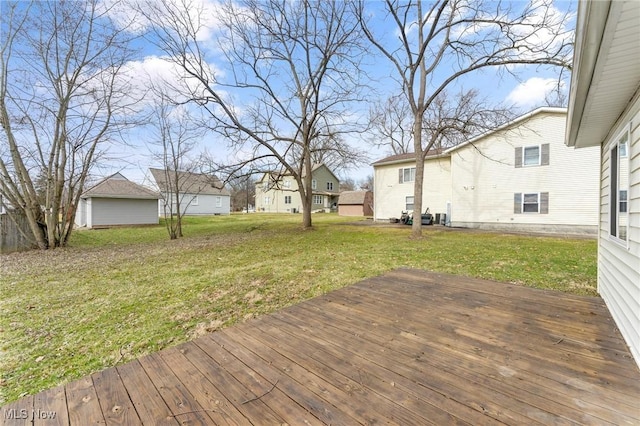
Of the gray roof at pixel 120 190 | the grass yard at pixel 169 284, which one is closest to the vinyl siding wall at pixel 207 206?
the gray roof at pixel 120 190

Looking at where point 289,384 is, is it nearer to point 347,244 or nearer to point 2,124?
point 347,244

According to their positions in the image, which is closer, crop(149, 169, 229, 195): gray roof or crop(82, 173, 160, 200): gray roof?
crop(149, 169, 229, 195): gray roof

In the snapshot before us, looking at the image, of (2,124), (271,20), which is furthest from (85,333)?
(271,20)

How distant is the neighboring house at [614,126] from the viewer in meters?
1.61

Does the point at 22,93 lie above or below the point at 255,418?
above

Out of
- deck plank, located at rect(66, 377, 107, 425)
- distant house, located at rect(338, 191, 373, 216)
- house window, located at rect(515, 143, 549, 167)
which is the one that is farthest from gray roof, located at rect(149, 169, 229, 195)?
house window, located at rect(515, 143, 549, 167)

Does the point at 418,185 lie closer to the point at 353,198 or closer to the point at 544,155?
the point at 544,155

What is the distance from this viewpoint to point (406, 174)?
18141mm

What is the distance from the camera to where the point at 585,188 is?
12.1 meters

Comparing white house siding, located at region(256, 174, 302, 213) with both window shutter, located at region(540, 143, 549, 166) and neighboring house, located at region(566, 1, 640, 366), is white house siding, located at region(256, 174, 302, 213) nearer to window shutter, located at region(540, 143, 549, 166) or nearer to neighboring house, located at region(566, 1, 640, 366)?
window shutter, located at region(540, 143, 549, 166)

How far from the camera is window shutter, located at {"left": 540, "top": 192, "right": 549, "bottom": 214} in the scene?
1295 centimetres

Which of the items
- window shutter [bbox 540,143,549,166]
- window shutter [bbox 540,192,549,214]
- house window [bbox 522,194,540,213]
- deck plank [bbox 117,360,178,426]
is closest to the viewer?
deck plank [bbox 117,360,178,426]

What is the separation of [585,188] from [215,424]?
16.2 meters

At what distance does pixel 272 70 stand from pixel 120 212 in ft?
46.8
